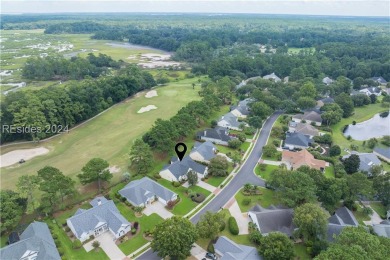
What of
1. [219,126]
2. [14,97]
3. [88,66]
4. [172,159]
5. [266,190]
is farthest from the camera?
[88,66]

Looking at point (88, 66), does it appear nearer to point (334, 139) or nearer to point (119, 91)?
point (119, 91)

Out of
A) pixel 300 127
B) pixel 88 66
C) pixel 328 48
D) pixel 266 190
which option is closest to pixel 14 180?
pixel 266 190

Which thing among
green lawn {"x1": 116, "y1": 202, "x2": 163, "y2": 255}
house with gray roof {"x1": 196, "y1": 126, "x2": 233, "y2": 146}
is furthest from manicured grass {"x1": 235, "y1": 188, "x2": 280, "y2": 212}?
house with gray roof {"x1": 196, "y1": 126, "x2": 233, "y2": 146}

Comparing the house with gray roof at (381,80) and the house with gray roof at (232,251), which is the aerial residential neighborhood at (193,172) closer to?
the house with gray roof at (232,251)

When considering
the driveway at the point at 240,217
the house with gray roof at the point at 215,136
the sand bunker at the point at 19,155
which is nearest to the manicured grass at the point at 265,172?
the driveway at the point at 240,217

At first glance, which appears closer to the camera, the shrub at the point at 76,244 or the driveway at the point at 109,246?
the driveway at the point at 109,246
